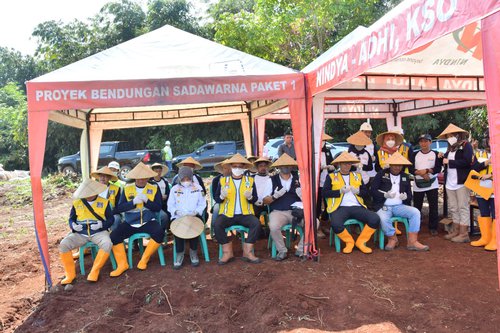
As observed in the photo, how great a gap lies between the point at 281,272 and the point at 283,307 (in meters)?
0.90

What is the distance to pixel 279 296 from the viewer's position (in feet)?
13.2

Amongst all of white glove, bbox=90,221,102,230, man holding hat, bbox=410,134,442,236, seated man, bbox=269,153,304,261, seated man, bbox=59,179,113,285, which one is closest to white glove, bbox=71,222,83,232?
seated man, bbox=59,179,113,285

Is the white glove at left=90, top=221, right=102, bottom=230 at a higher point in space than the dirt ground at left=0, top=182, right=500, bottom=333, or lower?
higher

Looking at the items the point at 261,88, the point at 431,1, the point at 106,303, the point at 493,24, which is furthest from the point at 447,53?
the point at 106,303

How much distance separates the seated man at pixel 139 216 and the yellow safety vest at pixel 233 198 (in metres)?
0.91

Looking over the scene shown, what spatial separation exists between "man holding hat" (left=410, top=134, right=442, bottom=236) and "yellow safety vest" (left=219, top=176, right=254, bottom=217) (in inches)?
106

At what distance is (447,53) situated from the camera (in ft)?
19.4

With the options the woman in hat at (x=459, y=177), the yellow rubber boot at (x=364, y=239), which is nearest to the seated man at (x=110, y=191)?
the yellow rubber boot at (x=364, y=239)

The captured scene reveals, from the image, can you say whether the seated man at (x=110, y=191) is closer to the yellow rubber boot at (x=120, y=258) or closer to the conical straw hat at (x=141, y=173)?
the conical straw hat at (x=141, y=173)

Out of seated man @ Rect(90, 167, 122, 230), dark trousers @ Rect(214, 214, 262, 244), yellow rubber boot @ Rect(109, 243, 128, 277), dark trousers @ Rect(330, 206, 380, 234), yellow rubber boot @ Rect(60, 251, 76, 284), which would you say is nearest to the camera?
yellow rubber boot @ Rect(60, 251, 76, 284)

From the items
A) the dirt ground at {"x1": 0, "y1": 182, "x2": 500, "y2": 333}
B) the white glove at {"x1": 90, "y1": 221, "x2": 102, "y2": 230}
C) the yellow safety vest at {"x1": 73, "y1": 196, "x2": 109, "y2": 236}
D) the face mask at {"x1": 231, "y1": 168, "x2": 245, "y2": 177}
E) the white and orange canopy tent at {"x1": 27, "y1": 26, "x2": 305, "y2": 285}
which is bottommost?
the dirt ground at {"x1": 0, "y1": 182, "x2": 500, "y2": 333}

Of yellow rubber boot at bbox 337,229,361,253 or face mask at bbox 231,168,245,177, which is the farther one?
face mask at bbox 231,168,245,177

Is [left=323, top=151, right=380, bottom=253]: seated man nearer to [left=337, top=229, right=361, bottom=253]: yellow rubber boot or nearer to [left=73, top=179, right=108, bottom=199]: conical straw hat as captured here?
→ [left=337, top=229, right=361, bottom=253]: yellow rubber boot

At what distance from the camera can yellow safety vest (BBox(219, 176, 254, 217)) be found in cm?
543
